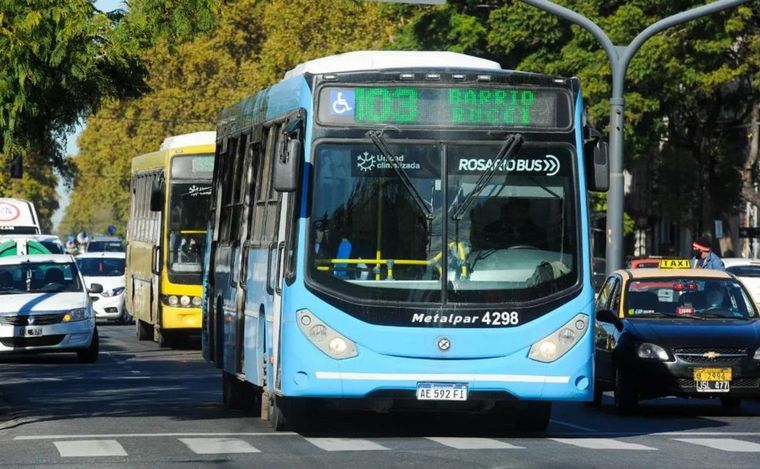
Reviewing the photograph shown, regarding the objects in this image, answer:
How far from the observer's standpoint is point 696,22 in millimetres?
51500

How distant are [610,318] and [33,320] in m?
11.9

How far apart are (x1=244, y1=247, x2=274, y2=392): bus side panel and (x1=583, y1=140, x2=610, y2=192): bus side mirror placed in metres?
2.71

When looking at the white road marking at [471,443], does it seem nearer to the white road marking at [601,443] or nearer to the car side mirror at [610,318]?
the white road marking at [601,443]

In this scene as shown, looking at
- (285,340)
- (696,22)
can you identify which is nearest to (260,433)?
(285,340)

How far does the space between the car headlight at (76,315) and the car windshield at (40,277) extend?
2.54ft

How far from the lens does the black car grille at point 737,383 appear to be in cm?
1884

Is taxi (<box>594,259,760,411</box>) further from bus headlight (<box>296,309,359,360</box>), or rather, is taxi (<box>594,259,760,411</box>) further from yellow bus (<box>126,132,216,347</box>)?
yellow bus (<box>126,132,216,347</box>)

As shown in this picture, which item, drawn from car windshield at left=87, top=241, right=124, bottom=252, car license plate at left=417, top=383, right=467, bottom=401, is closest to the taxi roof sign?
car license plate at left=417, top=383, right=467, bottom=401

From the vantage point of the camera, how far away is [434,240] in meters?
15.4

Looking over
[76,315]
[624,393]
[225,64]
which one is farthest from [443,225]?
[225,64]

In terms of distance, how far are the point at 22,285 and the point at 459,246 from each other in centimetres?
1610

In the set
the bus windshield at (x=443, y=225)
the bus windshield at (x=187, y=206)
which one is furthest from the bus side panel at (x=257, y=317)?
the bus windshield at (x=187, y=206)

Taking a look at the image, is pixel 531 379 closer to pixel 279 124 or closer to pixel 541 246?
pixel 541 246

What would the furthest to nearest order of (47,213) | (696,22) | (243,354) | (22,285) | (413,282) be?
(47,213) < (696,22) < (22,285) < (243,354) < (413,282)
